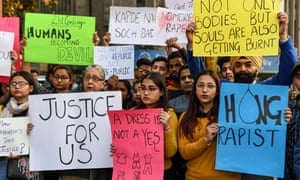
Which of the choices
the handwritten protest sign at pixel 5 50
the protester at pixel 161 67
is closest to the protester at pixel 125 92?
the protester at pixel 161 67

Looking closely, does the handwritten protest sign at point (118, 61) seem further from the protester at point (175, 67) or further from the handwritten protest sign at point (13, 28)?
the handwritten protest sign at point (13, 28)

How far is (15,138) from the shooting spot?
4.49 metres

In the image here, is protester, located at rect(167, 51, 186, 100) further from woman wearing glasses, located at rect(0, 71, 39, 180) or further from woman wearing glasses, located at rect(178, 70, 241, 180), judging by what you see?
woman wearing glasses, located at rect(0, 71, 39, 180)

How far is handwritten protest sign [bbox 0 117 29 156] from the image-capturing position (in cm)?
448

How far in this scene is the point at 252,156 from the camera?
3914 mm

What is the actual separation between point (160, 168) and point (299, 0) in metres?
27.7

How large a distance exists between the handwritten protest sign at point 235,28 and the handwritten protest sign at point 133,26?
2.63 m

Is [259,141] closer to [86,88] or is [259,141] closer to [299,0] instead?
[86,88]

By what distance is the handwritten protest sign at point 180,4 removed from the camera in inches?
286

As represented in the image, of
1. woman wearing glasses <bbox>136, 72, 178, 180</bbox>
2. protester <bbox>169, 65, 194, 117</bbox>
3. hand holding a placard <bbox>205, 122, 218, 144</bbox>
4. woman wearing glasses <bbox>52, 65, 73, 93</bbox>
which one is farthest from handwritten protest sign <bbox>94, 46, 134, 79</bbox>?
hand holding a placard <bbox>205, 122, 218, 144</bbox>

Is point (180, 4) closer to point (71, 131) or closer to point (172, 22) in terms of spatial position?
point (172, 22)

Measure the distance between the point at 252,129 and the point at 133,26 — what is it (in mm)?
3472

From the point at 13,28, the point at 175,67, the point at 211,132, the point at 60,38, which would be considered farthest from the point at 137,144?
the point at 60,38

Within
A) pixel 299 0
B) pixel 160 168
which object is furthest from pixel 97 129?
pixel 299 0
